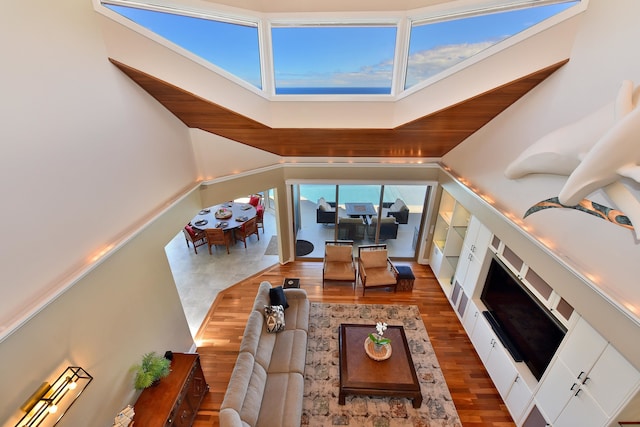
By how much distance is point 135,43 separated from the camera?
2.85m

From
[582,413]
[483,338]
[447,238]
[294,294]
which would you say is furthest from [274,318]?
[447,238]

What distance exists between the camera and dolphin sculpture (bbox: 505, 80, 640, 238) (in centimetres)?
163

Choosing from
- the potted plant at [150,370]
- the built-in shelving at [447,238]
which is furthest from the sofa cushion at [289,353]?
the built-in shelving at [447,238]

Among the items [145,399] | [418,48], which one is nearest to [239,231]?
[145,399]

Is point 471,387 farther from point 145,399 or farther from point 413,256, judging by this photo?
point 145,399

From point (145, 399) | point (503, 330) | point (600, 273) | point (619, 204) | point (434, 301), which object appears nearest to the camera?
point (619, 204)

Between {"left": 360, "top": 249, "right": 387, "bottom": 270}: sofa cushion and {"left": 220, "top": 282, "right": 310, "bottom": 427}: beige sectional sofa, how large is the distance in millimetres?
1903

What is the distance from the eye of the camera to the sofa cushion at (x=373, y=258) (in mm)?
6035

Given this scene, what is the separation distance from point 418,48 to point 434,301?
4743 mm

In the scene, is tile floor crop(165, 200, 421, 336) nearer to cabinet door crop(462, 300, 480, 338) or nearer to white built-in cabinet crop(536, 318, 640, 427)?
cabinet door crop(462, 300, 480, 338)

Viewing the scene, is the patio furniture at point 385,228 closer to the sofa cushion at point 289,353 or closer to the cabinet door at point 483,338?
the cabinet door at point 483,338

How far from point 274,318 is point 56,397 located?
105 inches

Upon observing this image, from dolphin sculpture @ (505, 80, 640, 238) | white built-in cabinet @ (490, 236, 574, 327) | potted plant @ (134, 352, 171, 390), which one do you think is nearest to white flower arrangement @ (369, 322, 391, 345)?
white built-in cabinet @ (490, 236, 574, 327)

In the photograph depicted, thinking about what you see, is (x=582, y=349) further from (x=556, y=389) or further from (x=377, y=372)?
(x=377, y=372)
